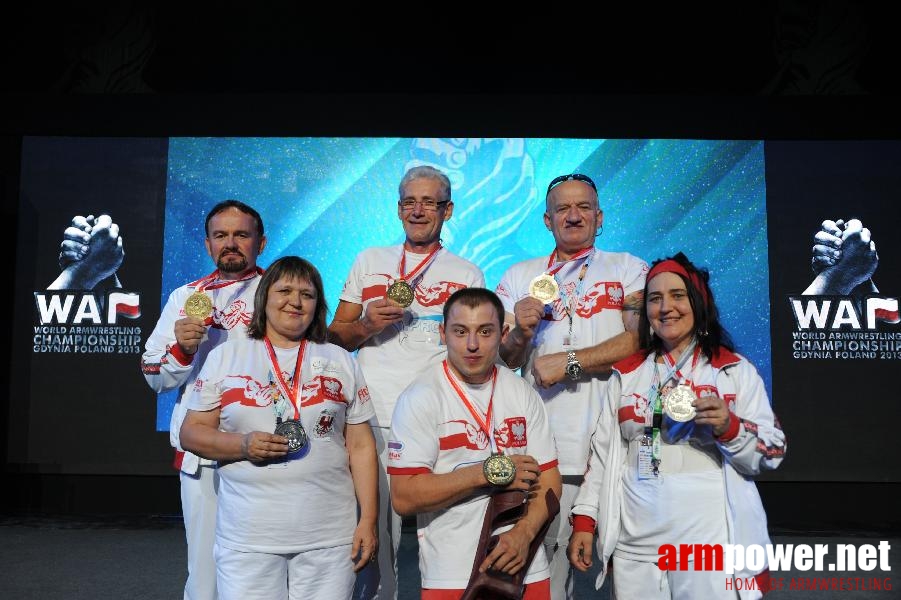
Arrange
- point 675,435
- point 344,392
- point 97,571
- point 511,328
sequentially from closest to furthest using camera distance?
point 675,435 < point 344,392 < point 511,328 < point 97,571

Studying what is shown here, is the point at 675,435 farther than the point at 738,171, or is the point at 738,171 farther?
the point at 738,171

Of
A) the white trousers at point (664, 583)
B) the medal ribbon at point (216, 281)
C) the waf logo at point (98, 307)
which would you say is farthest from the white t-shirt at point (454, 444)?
the waf logo at point (98, 307)

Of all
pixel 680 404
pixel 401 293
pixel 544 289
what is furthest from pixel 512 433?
pixel 401 293

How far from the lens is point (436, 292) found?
3.02 meters

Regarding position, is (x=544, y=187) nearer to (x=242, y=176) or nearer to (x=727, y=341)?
(x=242, y=176)

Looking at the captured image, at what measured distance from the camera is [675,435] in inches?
89.9

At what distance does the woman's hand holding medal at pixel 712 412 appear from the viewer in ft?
6.73

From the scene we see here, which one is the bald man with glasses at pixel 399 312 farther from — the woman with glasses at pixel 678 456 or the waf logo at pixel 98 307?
the waf logo at pixel 98 307

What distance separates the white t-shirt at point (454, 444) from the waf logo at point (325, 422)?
0.65 feet

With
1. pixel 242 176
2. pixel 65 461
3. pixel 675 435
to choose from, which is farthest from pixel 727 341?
pixel 65 461

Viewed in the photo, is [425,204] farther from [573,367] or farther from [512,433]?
[512,433]

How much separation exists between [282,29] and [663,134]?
10.8 feet

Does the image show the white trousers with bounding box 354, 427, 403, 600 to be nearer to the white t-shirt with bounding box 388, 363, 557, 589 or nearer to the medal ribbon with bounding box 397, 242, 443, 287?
the white t-shirt with bounding box 388, 363, 557, 589

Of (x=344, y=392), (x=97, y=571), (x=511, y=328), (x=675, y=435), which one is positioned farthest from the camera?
(x=97, y=571)
